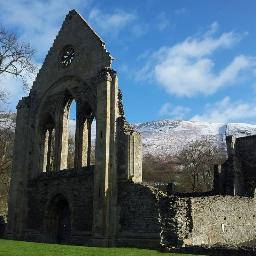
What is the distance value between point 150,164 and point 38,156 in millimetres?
50766

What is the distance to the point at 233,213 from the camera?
2216 cm

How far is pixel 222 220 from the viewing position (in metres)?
20.6

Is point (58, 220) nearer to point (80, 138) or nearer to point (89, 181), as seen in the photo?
point (89, 181)

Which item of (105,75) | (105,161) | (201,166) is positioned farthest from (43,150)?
(201,166)

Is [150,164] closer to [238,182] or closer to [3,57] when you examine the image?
[238,182]

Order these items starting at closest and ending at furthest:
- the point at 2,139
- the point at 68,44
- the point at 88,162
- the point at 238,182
Result: the point at 88,162 → the point at 68,44 → the point at 238,182 → the point at 2,139

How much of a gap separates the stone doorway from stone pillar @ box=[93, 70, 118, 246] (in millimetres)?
3742

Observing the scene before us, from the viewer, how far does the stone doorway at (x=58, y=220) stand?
22.0 metres

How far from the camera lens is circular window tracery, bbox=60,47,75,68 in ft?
78.1

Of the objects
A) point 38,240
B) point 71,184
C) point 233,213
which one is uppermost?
point 71,184

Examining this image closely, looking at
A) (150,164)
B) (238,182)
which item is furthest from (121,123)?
(150,164)

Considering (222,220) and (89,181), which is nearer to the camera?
(89,181)

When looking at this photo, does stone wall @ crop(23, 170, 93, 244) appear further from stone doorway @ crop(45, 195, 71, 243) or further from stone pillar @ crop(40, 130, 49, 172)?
stone pillar @ crop(40, 130, 49, 172)

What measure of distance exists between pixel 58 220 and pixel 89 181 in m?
3.75
